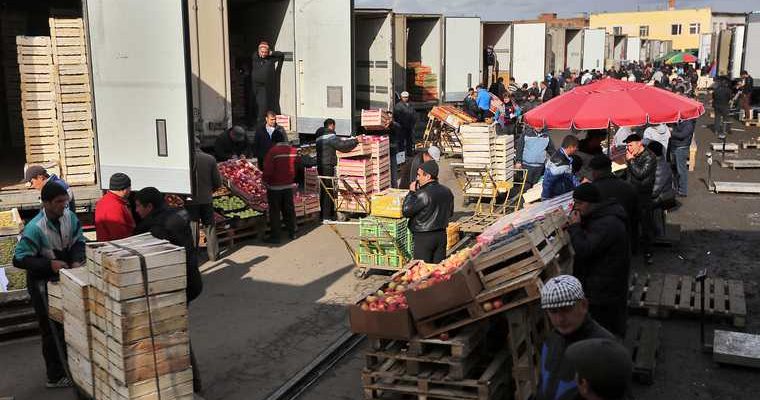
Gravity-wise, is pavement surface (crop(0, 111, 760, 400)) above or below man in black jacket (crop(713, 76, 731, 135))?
below

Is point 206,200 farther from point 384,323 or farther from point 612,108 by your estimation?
point 612,108

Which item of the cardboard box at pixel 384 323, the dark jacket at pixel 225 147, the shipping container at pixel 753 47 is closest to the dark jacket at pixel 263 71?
the dark jacket at pixel 225 147

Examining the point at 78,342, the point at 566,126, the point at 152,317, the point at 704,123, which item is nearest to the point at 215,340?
the point at 78,342

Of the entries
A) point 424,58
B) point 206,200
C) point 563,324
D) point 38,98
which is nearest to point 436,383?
point 563,324

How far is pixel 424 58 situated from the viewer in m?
24.2

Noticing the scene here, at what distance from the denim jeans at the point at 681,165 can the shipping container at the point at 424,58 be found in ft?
30.8

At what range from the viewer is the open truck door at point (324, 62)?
14586 mm

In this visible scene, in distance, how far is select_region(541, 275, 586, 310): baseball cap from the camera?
3.98 metres

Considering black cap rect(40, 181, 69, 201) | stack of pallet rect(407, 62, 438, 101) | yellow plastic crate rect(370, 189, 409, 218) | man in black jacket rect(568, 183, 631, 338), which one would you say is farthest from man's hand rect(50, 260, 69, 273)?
Answer: stack of pallet rect(407, 62, 438, 101)

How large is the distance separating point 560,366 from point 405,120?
1592 cm

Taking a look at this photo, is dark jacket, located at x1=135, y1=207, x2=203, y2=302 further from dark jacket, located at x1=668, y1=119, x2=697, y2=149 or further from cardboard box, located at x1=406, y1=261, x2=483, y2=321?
dark jacket, located at x1=668, y1=119, x2=697, y2=149

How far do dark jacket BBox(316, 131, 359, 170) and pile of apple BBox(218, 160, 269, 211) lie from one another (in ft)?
4.05

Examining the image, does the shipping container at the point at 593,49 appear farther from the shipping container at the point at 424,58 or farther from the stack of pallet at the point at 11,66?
the stack of pallet at the point at 11,66

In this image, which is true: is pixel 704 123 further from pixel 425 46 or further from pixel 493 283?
pixel 493 283
